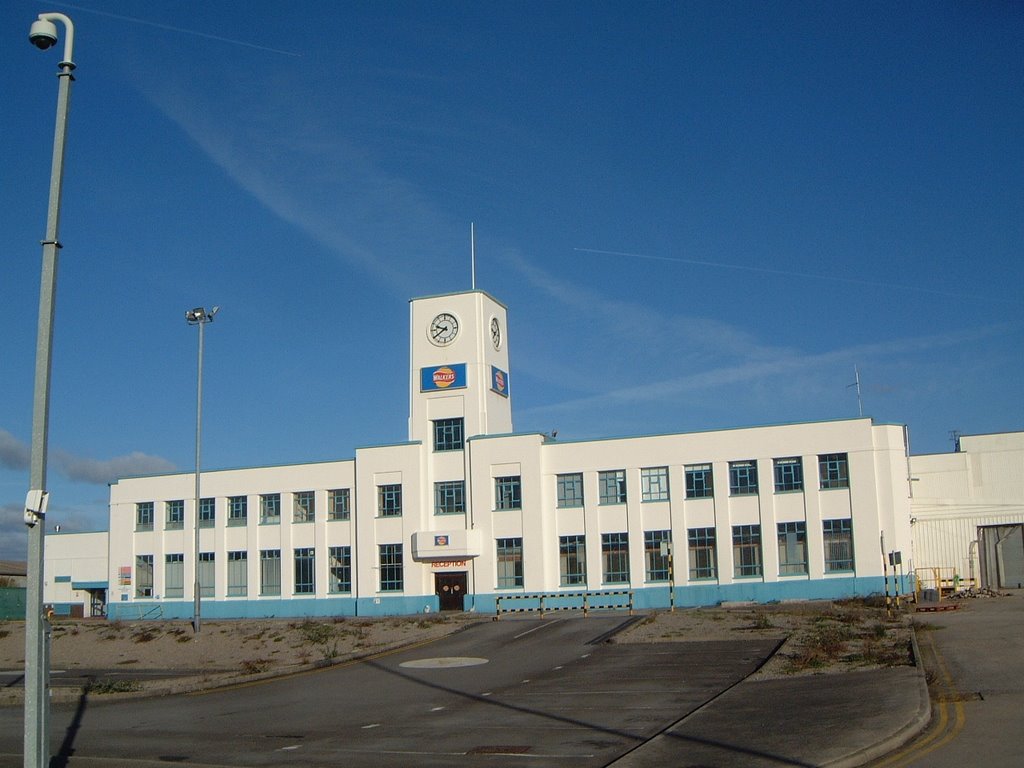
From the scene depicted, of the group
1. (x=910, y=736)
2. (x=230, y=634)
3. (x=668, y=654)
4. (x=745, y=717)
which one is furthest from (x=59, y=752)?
(x=230, y=634)

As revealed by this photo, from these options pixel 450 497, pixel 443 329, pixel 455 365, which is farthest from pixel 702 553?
pixel 443 329

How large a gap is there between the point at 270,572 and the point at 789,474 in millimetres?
28381

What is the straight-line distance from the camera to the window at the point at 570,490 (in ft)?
172

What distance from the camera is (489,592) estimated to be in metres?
52.1

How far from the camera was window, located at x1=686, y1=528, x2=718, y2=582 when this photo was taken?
4966 cm

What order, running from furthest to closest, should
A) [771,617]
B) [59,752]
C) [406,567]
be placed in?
[406,567]
[771,617]
[59,752]

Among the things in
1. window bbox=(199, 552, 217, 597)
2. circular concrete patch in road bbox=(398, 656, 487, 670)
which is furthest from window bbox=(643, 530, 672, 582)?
window bbox=(199, 552, 217, 597)

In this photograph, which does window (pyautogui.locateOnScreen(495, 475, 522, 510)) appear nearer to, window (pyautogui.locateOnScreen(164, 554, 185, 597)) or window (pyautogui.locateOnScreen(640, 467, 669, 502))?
window (pyautogui.locateOnScreen(640, 467, 669, 502))

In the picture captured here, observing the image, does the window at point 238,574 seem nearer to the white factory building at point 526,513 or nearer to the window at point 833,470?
the white factory building at point 526,513

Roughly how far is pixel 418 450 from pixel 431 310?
7.55 meters

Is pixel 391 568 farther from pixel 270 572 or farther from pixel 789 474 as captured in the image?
pixel 789 474

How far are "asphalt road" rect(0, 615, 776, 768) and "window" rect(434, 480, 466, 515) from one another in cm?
2402

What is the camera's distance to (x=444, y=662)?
28062 millimetres

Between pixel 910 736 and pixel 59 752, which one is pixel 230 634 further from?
pixel 910 736
